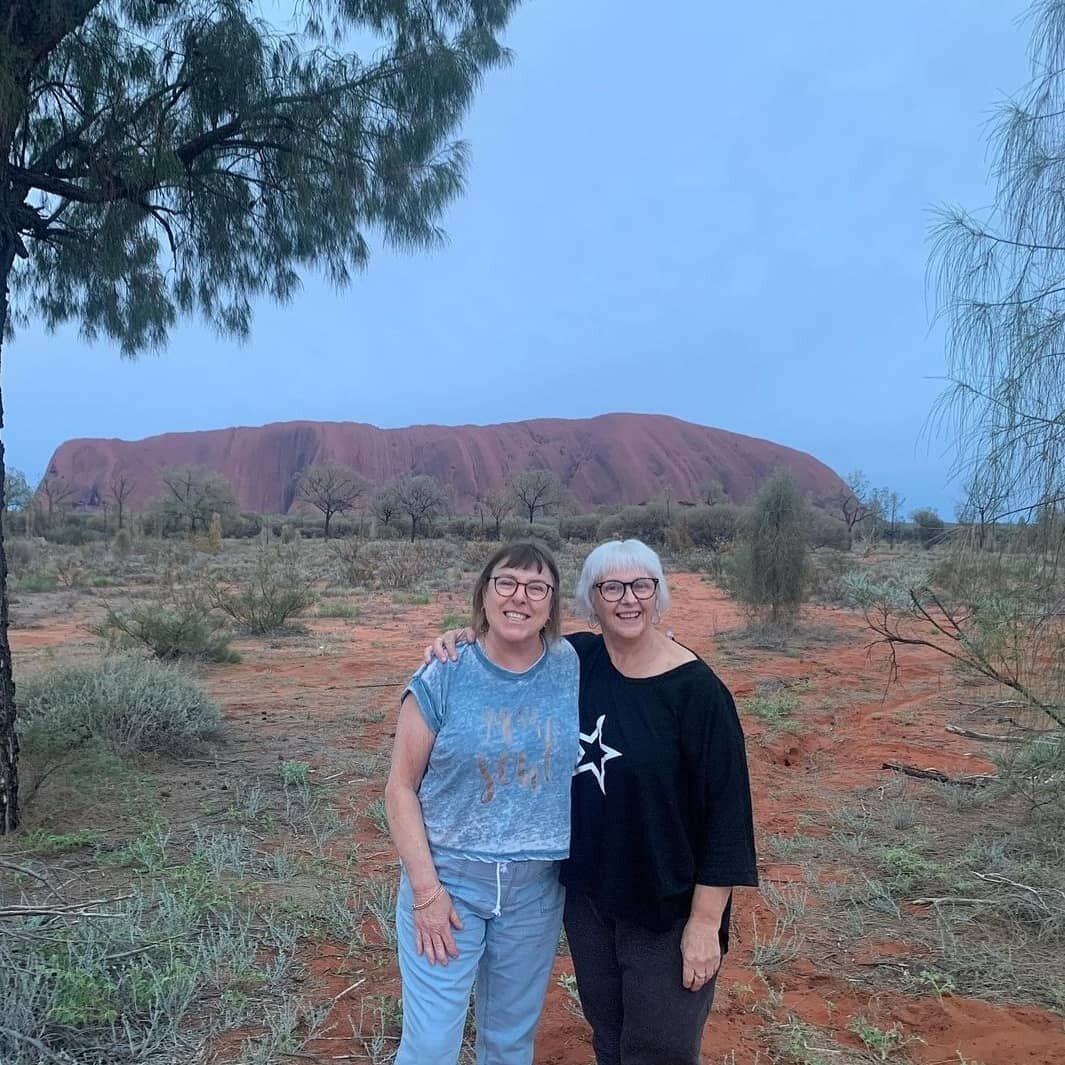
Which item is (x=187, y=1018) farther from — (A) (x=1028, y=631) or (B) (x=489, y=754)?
(A) (x=1028, y=631)

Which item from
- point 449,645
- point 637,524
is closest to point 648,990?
point 449,645

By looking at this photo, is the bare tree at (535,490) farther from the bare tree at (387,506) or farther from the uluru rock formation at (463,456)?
the uluru rock formation at (463,456)

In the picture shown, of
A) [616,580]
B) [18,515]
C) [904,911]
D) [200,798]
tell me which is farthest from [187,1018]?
[18,515]

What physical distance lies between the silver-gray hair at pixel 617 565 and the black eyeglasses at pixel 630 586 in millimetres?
18

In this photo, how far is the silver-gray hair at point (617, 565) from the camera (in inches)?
69.9

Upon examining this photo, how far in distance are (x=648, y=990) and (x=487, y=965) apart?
1.23ft

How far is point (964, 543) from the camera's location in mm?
3482

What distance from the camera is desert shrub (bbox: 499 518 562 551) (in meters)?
31.2

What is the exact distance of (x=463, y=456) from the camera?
84.7 metres

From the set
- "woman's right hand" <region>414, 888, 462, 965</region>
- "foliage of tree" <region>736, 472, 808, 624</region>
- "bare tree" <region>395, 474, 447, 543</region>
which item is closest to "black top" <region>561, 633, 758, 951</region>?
"woman's right hand" <region>414, 888, 462, 965</region>

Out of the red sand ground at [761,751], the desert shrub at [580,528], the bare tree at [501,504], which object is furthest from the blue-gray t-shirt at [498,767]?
the bare tree at [501,504]

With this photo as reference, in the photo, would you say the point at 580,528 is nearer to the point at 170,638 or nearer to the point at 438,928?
the point at 170,638

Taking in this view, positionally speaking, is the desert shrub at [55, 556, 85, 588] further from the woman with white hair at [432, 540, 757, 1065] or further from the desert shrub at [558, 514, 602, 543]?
the desert shrub at [558, 514, 602, 543]

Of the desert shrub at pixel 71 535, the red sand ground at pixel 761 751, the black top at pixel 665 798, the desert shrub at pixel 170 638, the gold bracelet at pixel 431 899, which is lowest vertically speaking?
the red sand ground at pixel 761 751
